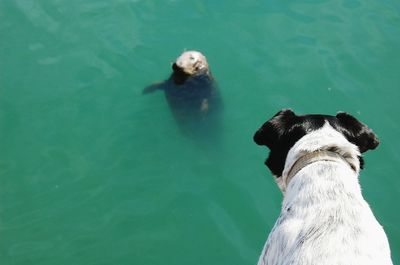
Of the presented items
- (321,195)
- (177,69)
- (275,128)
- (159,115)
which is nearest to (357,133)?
(275,128)

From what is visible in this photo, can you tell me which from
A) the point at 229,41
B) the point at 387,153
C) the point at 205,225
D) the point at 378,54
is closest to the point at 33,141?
the point at 205,225

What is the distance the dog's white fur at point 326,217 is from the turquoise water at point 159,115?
8.31ft

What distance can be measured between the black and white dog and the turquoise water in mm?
2381

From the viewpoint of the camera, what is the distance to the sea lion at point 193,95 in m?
6.40

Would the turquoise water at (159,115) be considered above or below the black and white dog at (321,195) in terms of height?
below

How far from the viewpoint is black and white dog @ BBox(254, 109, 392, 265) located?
8.68 ft

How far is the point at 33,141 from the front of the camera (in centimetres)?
652

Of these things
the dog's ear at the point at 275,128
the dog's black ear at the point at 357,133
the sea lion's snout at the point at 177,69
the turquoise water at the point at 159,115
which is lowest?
the turquoise water at the point at 159,115

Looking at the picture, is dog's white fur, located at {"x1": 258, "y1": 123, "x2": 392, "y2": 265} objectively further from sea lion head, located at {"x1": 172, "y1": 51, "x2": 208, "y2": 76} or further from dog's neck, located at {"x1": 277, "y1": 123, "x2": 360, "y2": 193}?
sea lion head, located at {"x1": 172, "y1": 51, "x2": 208, "y2": 76}

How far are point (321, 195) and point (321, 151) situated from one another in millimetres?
282

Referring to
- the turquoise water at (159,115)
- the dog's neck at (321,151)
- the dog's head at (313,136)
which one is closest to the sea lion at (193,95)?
the turquoise water at (159,115)

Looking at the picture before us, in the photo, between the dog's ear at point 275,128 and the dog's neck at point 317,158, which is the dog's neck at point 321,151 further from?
the dog's ear at point 275,128

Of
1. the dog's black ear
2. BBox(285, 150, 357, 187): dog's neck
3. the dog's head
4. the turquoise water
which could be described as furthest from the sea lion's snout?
BBox(285, 150, 357, 187): dog's neck

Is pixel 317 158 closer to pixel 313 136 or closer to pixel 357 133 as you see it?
pixel 313 136
